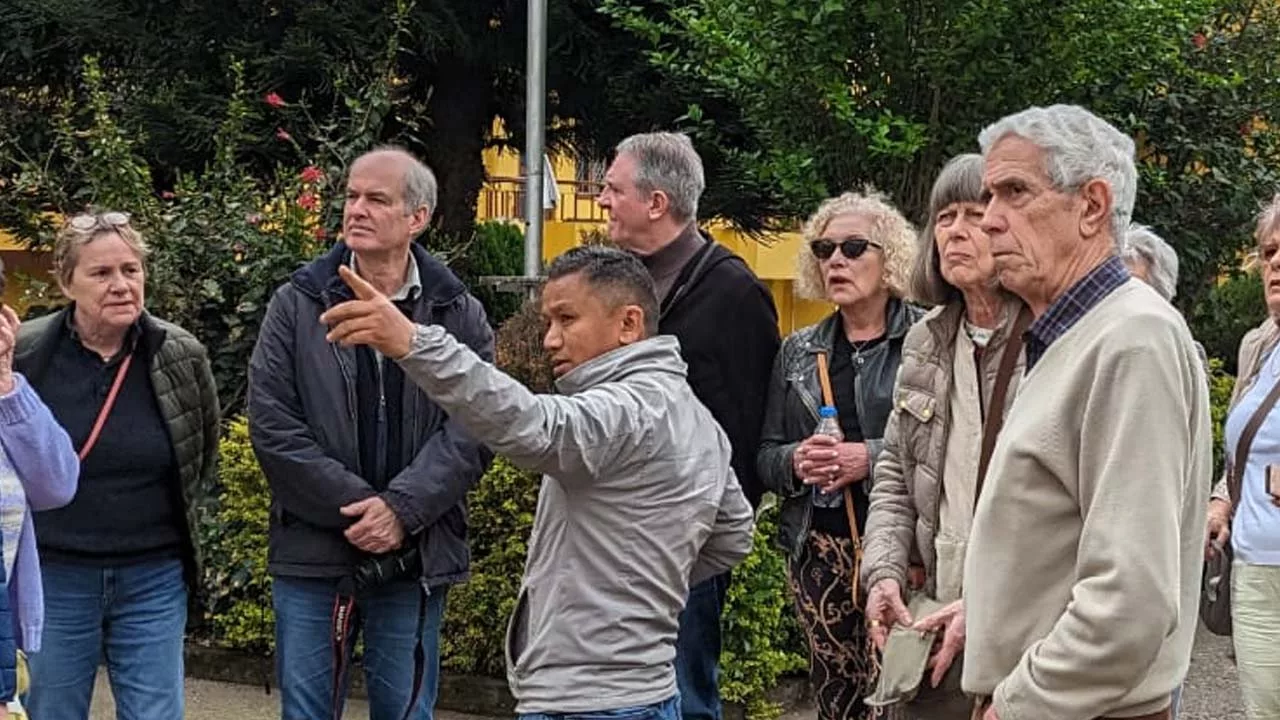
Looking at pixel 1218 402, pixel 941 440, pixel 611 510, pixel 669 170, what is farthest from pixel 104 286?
pixel 1218 402

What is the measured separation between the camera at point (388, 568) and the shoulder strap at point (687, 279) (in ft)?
3.45

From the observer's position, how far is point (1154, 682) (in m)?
2.62

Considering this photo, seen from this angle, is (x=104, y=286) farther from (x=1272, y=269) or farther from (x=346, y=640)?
(x=1272, y=269)

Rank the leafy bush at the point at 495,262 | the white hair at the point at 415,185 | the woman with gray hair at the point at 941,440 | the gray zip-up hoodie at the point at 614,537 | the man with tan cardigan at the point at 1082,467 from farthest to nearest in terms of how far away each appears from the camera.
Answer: the leafy bush at the point at 495,262
the white hair at the point at 415,185
the woman with gray hair at the point at 941,440
the gray zip-up hoodie at the point at 614,537
the man with tan cardigan at the point at 1082,467

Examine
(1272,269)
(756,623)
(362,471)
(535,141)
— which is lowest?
(756,623)

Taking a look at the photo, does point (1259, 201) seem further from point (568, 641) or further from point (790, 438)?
point (568, 641)

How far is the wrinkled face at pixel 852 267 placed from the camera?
4.65m

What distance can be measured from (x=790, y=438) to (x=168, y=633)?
78.0 inches

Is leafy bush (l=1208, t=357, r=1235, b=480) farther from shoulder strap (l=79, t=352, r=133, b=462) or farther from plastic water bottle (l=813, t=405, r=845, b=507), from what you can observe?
shoulder strap (l=79, t=352, r=133, b=462)

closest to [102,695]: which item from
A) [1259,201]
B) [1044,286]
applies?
[1044,286]

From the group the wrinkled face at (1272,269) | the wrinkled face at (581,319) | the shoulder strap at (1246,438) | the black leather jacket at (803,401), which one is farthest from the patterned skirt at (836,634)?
the wrinkled face at (1272,269)

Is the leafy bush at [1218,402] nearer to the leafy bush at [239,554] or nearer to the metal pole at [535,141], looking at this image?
the metal pole at [535,141]

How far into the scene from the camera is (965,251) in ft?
12.5

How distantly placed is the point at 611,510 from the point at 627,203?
5.52 feet
